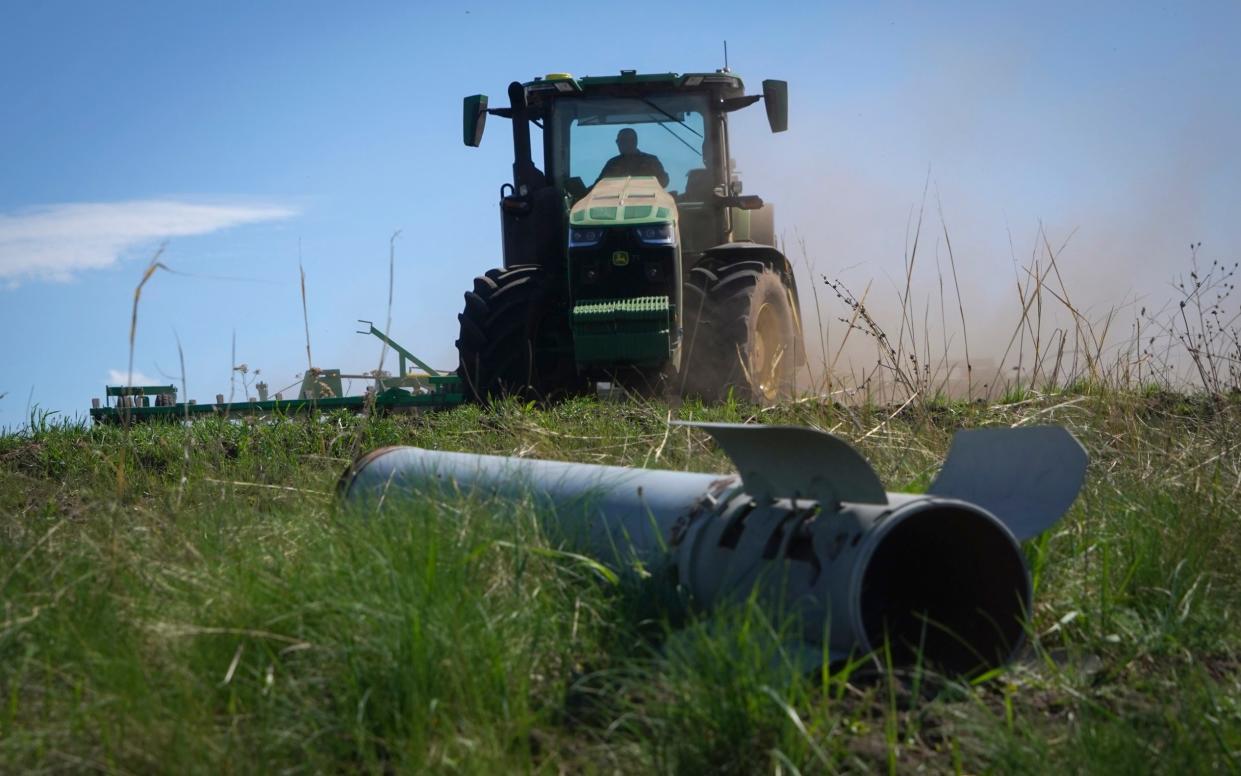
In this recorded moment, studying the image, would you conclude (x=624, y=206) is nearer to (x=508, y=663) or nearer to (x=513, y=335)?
(x=513, y=335)

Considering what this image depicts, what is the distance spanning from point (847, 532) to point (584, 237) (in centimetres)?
526

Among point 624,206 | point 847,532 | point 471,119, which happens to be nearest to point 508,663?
point 847,532

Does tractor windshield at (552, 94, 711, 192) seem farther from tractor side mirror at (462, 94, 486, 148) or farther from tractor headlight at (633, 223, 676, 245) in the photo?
tractor headlight at (633, 223, 676, 245)

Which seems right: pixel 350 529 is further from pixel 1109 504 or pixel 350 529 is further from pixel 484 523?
pixel 1109 504

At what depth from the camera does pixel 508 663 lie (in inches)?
78.2

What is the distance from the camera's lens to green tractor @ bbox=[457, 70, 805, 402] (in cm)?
728

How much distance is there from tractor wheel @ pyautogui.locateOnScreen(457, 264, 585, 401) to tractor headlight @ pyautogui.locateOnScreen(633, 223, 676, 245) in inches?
31.8

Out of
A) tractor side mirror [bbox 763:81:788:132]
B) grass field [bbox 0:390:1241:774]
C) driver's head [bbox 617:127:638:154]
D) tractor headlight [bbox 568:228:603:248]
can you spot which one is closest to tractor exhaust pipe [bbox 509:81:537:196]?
driver's head [bbox 617:127:638:154]

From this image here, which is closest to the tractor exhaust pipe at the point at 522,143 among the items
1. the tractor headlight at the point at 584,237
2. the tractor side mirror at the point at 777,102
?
the tractor headlight at the point at 584,237

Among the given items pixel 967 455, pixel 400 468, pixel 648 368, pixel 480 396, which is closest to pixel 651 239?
pixel 648 368

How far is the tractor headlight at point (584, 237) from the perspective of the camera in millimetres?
7250

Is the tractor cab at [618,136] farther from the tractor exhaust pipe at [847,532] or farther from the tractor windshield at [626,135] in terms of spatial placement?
the tractor exhaust pipe at [847,532]

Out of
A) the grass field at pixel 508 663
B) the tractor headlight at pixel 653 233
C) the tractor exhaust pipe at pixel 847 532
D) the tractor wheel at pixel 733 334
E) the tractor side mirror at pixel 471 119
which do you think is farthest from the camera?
the tractor side mirror at pixel 471 119

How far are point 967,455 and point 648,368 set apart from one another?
4.80m
